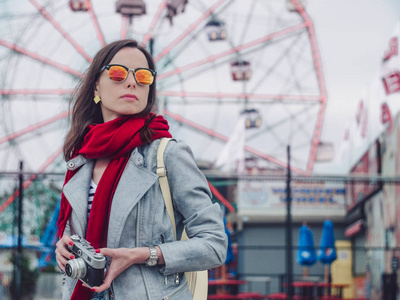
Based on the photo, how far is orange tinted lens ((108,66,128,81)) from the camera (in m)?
1.58

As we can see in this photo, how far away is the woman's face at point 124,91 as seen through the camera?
1585 mm

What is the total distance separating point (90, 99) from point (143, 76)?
0.59 feet

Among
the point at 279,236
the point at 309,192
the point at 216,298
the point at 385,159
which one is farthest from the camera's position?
the point at 279,236

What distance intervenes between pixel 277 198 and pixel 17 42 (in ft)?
23.8

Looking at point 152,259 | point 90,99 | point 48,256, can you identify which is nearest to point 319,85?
point 48,256

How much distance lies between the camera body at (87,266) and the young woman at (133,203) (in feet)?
0.07

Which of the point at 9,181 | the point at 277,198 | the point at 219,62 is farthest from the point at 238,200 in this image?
the point at 9,181

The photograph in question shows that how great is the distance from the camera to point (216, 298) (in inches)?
299

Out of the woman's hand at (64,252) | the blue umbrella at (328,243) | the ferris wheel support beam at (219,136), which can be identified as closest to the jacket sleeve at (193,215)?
the woman's hand at (64,252)

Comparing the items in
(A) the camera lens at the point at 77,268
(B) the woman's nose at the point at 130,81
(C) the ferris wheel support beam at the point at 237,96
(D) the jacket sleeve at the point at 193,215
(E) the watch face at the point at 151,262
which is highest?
(C) the ferris wheel support beam at the point at 237,96

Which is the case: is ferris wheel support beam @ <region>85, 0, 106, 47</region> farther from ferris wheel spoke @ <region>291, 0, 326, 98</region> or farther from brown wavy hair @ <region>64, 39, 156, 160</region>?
brown wavy hair @ <region>64, 39, 156, 160</region>

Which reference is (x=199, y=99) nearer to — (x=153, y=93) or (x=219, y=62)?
(x=219, y=62)

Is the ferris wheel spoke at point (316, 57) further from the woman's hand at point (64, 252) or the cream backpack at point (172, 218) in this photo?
the woman's hand at point (64, 252)

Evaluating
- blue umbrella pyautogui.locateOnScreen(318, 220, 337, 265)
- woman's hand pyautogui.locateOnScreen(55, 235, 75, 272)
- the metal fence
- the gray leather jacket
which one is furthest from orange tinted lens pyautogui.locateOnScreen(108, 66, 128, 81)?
blue umbrella pyautogui.locateOnScreen(318, 220, 337, 265)
